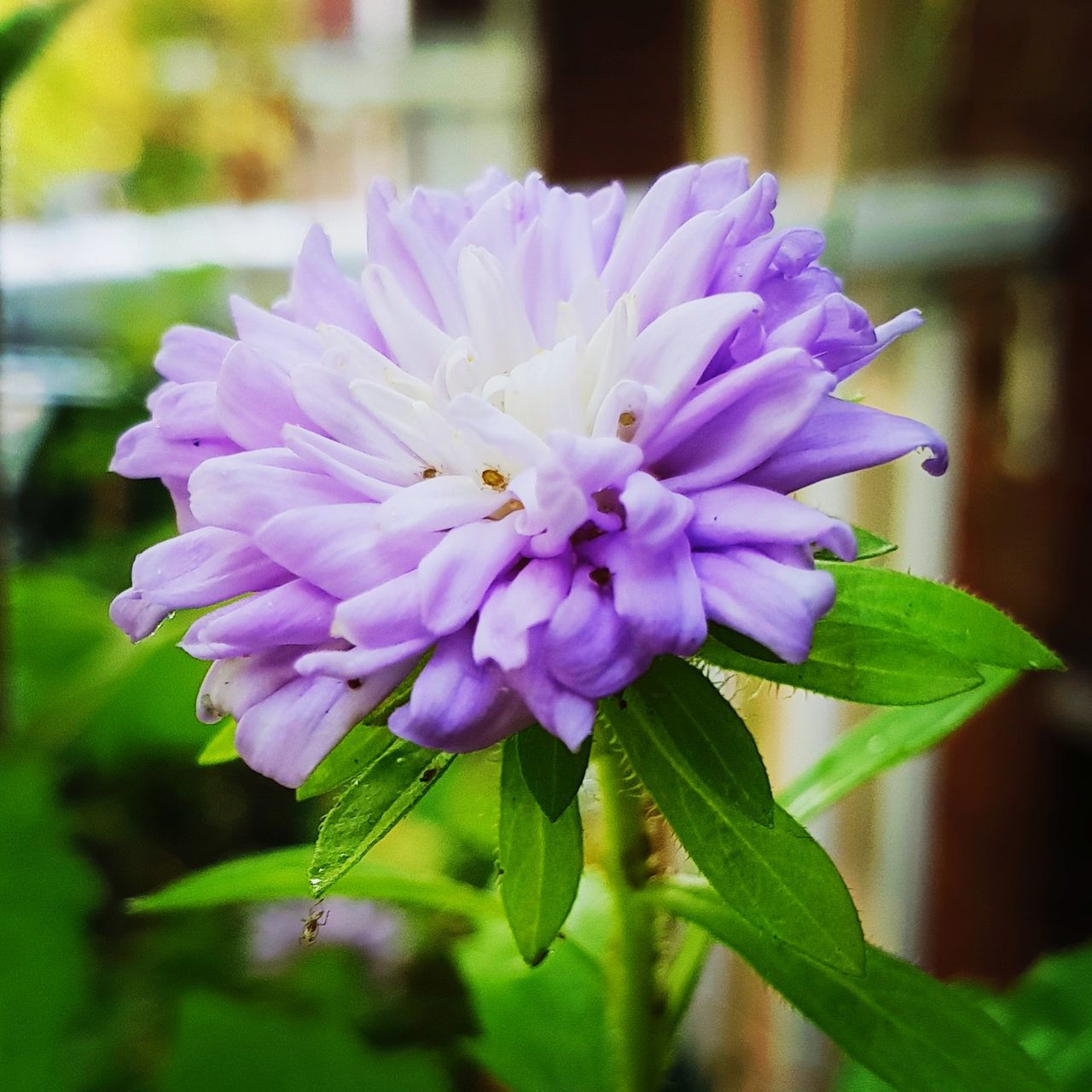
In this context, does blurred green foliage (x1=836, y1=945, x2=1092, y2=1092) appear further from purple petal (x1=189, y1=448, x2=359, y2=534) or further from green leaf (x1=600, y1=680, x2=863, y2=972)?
purple petal (x1=189, y1=448, x2=359, y2=534)

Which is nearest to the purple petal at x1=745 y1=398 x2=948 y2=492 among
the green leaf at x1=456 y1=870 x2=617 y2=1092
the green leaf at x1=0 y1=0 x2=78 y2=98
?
the green leaf at x1=456 y1=870 x2=617 y2=1092

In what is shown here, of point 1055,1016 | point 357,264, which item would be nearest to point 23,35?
point 357,264

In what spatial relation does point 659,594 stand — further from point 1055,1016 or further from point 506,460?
point 1055,1016

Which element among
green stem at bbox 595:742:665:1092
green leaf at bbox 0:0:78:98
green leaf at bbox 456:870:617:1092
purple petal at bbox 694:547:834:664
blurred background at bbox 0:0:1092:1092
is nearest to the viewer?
purple petal at bbox 694:547:834:664

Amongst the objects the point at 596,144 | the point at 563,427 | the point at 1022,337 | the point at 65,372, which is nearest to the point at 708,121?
the point at 596,144

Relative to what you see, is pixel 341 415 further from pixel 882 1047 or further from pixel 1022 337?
pixel 1022 337

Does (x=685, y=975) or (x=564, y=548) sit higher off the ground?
(x=564, y=548)
